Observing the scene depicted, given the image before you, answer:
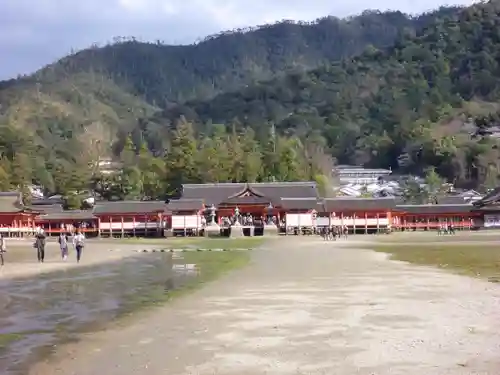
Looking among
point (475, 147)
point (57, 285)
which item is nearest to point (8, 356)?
point (57, 285)

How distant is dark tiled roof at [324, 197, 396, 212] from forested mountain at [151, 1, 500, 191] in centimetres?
4378

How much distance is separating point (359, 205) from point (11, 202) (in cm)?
3647

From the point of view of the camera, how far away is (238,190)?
75.8 m

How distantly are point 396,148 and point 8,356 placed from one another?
142m

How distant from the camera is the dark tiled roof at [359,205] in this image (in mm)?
69750

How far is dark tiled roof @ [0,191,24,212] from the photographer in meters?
69.9

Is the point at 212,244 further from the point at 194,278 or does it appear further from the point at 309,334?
the point at 309,334

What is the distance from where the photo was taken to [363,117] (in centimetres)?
17975

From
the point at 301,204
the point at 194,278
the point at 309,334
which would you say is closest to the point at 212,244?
the point at 301,204

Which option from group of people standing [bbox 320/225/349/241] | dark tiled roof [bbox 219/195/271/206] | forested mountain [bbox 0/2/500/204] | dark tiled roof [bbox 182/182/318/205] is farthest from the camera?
forested mountain [bbox 0/2/500/204]

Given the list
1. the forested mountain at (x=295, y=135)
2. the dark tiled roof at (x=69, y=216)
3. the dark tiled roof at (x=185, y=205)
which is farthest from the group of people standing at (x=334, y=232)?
the dark tiled roof at (x=69, y=216)

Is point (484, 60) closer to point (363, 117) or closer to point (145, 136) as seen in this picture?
point (363, 117)

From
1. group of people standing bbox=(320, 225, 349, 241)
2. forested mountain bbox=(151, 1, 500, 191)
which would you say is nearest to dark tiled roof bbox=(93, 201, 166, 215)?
Result: group of people standing bbox=(320, 225, 349, 241)

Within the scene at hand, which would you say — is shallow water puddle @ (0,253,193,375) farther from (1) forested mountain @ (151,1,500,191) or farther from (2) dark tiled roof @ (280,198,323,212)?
(1) forested mountain @ (151,1,500,191)
